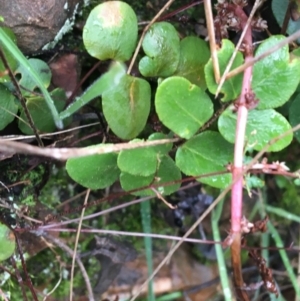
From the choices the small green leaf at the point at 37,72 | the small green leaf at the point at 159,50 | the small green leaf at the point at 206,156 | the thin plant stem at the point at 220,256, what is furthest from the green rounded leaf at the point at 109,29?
the thin plant stem at the point at 220,256

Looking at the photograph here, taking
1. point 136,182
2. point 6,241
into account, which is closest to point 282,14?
point 136,182

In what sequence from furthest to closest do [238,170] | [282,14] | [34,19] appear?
1. [282,14]
2. [34,19]
3. [238,170]

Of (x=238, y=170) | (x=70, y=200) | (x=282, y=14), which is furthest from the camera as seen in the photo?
(x=70, y=200)

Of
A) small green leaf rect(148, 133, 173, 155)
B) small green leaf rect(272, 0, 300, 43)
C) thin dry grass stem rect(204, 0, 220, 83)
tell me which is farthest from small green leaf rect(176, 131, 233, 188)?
small green leaf rect(272, 0, 300, 43)

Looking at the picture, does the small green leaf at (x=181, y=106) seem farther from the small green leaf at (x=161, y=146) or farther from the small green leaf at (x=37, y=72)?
the small green leaf at (x=37, y=72)

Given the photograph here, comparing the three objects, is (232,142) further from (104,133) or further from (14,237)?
(14,237)

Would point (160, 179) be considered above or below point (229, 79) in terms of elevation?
below

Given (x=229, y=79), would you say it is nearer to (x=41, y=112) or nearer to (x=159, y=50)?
(x=159, y=50)

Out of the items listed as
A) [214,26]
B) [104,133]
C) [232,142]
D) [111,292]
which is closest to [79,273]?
[111,292]
